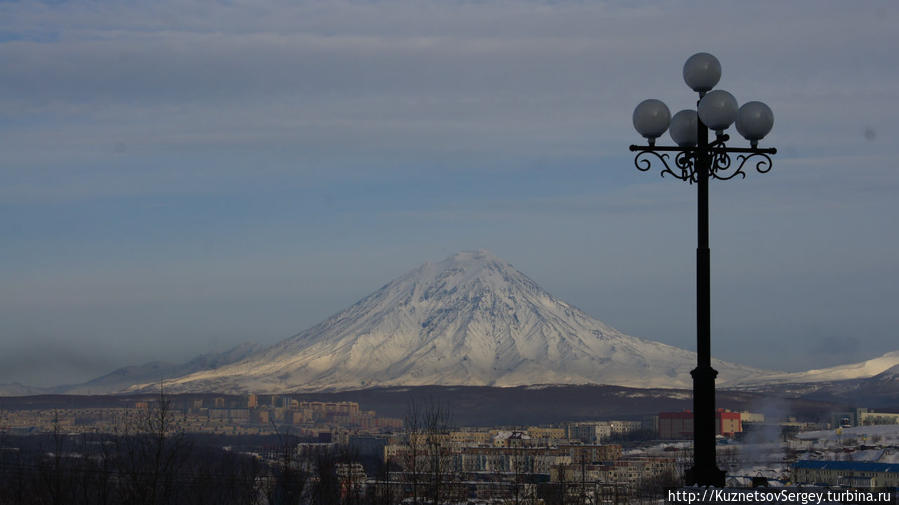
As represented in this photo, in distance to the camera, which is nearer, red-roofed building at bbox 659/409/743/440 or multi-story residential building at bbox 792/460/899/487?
multi-story residential building at bbox 792/460/899/487

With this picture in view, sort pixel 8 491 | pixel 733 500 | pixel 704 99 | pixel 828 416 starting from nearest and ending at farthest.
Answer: pixel 733 500
pixel 704 99
pixel 8 491
pixel 828 416

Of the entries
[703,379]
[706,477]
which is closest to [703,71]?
[703,379]

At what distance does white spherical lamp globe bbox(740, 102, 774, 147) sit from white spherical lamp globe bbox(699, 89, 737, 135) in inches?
9.9

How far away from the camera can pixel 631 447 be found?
16388 centimetres

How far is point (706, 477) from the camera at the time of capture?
12.2m

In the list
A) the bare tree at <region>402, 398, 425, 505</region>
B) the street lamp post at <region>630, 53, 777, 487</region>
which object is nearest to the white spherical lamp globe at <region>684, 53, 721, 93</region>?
the street lamp post at <region>630, 53, 777, 487</region>

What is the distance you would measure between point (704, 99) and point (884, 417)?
6951 inches

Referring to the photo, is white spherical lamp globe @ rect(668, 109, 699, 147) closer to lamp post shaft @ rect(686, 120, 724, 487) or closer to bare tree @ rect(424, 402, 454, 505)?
lamp post shaft @ rect(686, 120, 724, 487)

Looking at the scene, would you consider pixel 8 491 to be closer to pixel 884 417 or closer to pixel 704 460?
pixel 704 460

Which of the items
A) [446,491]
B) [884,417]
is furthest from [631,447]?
[446,491]

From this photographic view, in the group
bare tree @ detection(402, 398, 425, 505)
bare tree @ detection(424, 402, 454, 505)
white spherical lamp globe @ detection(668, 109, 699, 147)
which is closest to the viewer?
white spherical lamp globe @ detection(668, 109, 699, 147)

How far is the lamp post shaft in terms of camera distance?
40.3 ft

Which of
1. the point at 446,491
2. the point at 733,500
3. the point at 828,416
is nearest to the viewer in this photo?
the point at 733,500

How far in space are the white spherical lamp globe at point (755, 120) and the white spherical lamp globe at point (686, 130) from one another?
0.45 m
